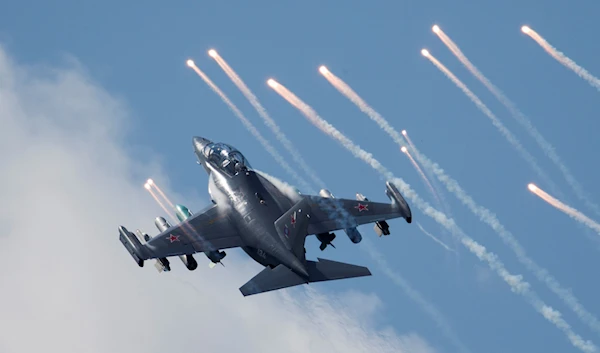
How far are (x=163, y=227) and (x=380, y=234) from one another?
17.2m

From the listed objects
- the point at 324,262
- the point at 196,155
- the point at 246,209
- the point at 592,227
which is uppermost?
the point at 196,155

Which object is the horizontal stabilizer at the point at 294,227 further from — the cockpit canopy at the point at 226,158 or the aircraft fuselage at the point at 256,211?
the cockpit canopy at the point at 226,158

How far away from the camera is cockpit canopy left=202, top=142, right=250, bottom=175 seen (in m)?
124

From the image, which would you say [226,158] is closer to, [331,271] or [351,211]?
[351,211]

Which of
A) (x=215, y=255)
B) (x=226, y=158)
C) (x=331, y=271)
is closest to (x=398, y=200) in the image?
(x=331, y=271)

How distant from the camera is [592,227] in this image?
11750 centimetres

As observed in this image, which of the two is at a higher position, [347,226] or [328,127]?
[328,127]

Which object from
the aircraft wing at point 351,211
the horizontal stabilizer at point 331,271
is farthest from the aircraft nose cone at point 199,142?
the horizontal stabilizer at point 331,271

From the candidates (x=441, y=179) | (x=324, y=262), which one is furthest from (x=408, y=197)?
(x=324, y=262)

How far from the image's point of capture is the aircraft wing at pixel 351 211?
12262 cm

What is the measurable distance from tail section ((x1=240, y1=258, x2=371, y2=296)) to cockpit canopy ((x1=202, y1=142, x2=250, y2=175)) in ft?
38.4

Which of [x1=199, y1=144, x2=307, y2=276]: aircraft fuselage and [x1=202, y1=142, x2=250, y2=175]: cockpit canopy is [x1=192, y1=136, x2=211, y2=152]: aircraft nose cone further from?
[x1=199, y1=144, x2=307, y2=276]: aircraft fuselage

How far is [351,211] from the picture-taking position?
406 ft

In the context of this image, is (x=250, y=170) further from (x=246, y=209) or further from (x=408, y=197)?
(x=408, y=197)
